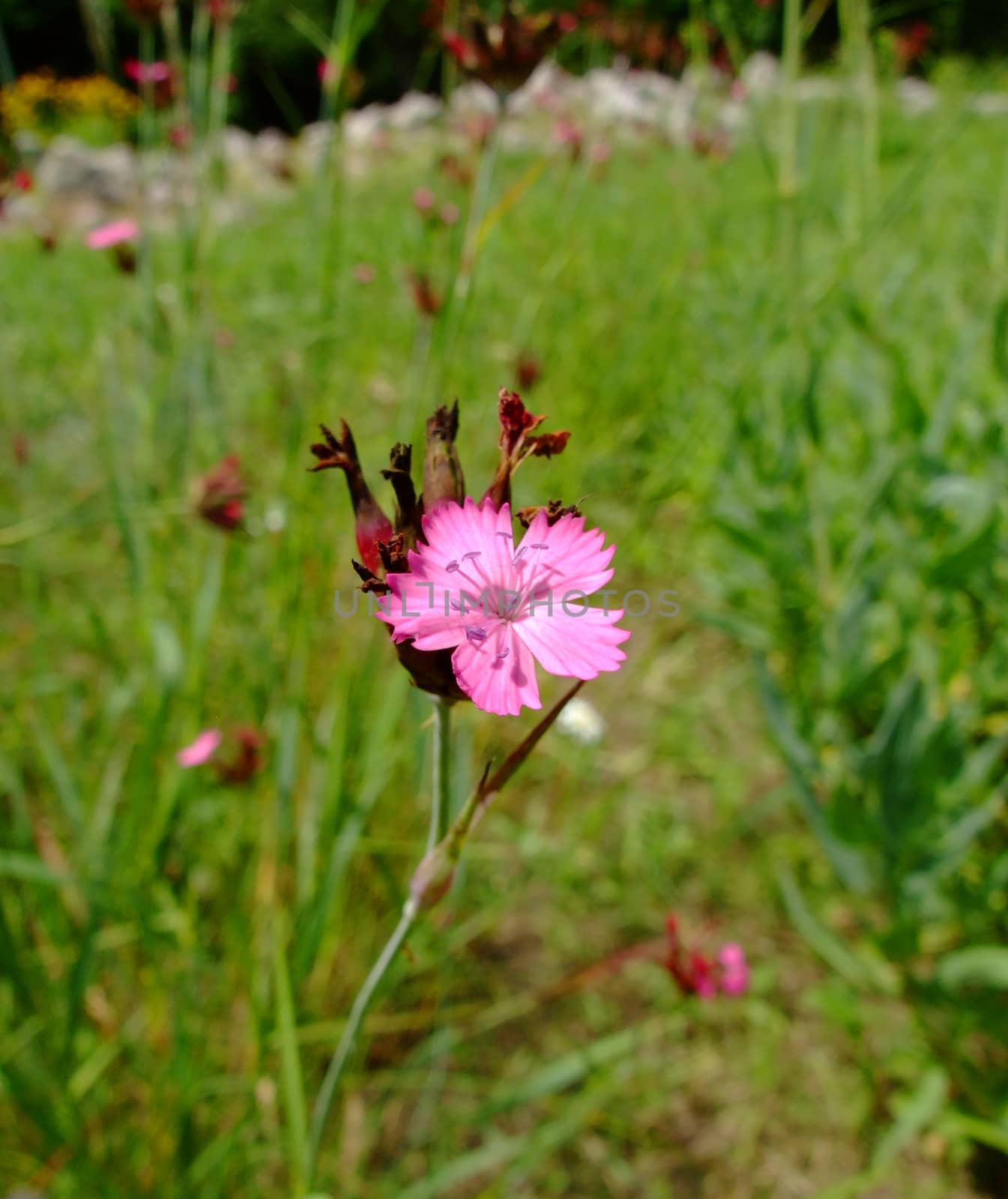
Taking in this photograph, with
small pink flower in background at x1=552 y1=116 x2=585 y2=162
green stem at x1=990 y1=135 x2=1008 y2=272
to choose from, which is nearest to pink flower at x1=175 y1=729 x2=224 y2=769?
green stem at x1=990 y1=135 x2=1008 y2=272

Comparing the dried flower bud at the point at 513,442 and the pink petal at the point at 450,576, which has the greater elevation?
the dried flower bud at the point at 513,442

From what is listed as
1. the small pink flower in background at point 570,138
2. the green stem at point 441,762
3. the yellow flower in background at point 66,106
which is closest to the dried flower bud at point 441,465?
the green stem at point 441,762

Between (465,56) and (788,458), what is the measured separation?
68 centimetres

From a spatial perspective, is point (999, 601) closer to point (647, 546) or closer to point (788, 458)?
point (788, 458)

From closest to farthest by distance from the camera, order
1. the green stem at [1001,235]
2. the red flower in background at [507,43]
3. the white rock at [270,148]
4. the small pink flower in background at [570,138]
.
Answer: the red flower in background at [507,43] < the green stem at [1001,235] < the small pink flower in background at [570,138] < the white rock at [270,148]

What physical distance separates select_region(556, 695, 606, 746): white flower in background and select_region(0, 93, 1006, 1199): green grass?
0.04 m

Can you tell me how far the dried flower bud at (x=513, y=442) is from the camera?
46 centimetres

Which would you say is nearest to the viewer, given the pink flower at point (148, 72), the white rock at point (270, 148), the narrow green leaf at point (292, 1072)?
the narrow green leaf at point (292, 1072)

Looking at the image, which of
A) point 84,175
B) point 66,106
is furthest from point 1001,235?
point 66,106

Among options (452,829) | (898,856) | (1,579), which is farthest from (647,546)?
(452,829)

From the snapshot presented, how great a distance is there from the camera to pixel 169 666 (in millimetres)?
874

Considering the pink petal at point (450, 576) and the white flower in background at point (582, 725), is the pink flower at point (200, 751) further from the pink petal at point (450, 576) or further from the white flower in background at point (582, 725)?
the white flower in background at point (582, 725)

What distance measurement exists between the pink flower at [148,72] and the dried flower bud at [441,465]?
100 cm

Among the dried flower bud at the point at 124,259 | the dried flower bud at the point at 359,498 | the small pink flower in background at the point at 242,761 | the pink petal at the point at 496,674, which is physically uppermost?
the dried flower bud at the point at 359,498
